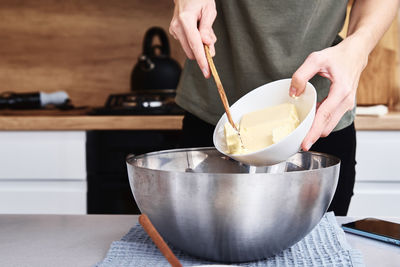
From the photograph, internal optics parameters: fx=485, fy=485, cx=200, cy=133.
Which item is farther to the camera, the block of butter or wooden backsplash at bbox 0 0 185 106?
wooden backsplash at bbox 0 0 185 106

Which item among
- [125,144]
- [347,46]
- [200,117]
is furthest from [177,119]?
[347,46]

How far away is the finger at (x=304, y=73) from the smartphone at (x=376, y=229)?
19 cm

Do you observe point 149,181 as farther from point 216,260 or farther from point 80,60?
point 80,60

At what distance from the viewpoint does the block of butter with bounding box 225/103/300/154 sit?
0.57 m

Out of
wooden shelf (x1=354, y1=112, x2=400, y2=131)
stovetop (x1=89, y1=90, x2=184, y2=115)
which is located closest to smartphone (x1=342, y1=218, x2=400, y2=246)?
wooden shelf (x1=354, y1=112, x2=400, y2=131)

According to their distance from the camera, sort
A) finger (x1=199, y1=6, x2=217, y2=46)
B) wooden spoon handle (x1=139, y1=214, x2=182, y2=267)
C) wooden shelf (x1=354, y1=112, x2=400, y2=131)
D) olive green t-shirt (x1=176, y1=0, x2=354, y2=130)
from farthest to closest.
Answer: wooden shelf (x1=354, y1=112, x2=400, y2=131) < olive green t-shirt (x1=176, y1=0, x2=354, y2=130) < finger (x1=199, y1=6, x2=217, y2=46) < wooden spoon handle (x1=139, y1=214, x2=182, y2=267)

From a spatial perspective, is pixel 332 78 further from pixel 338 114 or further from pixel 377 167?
pixel 377 167

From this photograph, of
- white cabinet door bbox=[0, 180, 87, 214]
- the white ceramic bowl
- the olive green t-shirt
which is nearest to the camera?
the white ceramic bowl

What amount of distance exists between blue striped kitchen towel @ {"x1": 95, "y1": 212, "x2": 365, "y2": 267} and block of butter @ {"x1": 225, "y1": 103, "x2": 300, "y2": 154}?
0.41 ft

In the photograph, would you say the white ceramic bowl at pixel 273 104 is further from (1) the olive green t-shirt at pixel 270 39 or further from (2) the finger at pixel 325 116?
(1) the olive green t-shirt at pixel 270 39

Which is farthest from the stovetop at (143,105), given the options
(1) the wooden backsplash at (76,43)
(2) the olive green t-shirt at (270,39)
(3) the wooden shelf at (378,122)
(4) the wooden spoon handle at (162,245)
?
(4) the wooden spoon handle at (162,245)

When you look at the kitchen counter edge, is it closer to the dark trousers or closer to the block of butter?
the dark trousers

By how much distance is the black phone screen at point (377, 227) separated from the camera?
22.8 inches

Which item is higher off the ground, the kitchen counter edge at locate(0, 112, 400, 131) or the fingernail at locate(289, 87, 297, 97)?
the fingernail at locate(289, 87, 297, 97)
